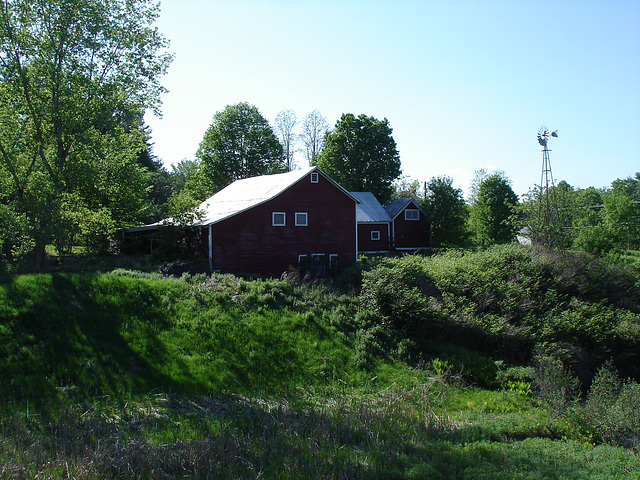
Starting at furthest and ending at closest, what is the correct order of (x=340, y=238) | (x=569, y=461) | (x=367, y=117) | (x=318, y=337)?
1. (x=367, y=117)
2. (x=340, y=238)
3. (x=318, y=337)
4. (x=569, y=461)

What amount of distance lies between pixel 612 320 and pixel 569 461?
1313cm

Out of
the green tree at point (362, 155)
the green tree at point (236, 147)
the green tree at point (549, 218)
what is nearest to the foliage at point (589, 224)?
the green tree at point (549, 218)

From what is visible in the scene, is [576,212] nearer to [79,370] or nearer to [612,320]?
[612,320]

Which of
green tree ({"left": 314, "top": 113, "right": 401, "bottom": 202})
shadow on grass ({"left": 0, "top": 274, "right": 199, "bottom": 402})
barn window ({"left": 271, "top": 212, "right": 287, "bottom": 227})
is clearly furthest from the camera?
green tree ({"left": 314, "top": 113, "right": 401, "bottom": 202})

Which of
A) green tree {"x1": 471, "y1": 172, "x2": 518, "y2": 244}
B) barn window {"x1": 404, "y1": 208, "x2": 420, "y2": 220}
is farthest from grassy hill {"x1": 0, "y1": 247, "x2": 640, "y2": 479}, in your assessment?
green tree {"x1": 471, "y1": 172, "x2": 518, "y2": 244}

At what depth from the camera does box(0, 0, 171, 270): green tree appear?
19.5 metres

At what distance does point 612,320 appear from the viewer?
19.2 metres

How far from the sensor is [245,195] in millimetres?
30625

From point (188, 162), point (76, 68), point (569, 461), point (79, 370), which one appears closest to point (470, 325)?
point (569, 461)

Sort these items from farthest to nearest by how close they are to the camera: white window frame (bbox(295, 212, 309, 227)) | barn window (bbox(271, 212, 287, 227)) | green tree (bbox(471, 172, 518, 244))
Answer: green tree (bbox(471, 172, 518, 244)) < white window frame (bbox(295, 212, 309, 227)) < barn window (bbox(271, 212, 287, 227))

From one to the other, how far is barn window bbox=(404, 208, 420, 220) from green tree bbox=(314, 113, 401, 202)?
784 centimetres

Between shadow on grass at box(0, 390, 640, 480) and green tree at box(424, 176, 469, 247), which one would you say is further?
green tree at box(424, 176, 469, 247)

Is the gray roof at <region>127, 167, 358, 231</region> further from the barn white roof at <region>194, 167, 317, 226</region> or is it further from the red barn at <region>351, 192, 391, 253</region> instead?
the red barn at <region>351, 192, 391, 253</region>

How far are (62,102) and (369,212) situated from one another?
2661 centimetres
